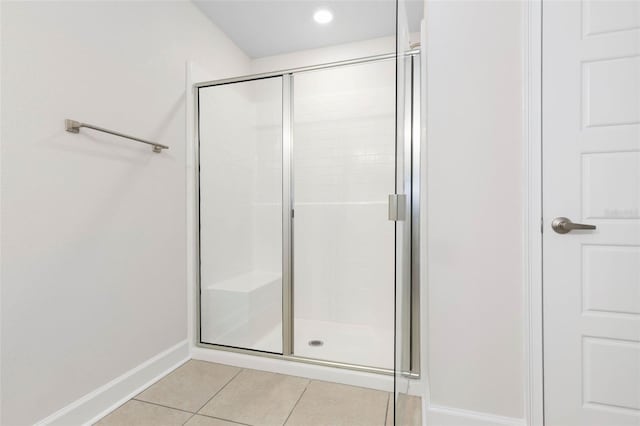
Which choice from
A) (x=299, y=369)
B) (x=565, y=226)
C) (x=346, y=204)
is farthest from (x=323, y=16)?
(x=299, y=369)

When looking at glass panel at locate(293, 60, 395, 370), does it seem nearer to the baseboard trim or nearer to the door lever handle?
the baseboard trim

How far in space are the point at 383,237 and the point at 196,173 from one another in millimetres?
1466

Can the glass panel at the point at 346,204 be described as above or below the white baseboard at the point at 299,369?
above

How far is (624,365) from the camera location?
1140mm

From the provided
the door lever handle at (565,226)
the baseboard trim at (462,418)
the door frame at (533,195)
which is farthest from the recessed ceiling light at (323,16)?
the baseboard trim at (462,418)

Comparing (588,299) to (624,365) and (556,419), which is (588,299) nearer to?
(624,365)

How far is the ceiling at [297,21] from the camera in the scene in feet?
7.07

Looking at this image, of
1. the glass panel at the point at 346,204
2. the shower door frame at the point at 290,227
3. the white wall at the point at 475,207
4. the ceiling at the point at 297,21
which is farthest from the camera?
the glass panel at the point at 346,204

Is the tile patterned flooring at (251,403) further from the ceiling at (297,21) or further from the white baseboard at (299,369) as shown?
the ceiling at (297,21)

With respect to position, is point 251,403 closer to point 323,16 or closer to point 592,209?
point 592,209

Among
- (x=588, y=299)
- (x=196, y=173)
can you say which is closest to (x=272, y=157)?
(x=196, y=173)

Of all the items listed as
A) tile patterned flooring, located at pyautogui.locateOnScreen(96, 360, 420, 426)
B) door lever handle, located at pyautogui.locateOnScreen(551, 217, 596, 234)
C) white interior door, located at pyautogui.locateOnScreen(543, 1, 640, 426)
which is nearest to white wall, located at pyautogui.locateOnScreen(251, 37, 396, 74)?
white interior door, located at pyautogui.locateOnScreen(543, 1, 640, 426)

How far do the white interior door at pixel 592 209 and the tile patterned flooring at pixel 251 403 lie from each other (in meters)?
0.69

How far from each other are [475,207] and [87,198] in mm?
1721
